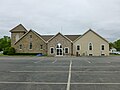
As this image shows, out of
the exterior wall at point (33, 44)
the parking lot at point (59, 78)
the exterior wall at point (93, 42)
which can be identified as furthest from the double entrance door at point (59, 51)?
the parking lot at point (59, 78)

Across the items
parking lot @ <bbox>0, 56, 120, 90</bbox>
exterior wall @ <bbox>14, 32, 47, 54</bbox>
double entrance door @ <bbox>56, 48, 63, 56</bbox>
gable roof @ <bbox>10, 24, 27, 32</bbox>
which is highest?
gable roof @ <bbox>10, 24, 27, 32</bbox>

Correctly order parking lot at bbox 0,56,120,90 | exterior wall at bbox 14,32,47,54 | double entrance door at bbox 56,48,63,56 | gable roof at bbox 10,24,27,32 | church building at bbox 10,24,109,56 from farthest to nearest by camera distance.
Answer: gable roof at bbox 10,24,27,32, exterior wall at bbox 14,32,47,54, double entrance door at bbox 56,48,63,56, church building at bbox 10,24,109,56, parking lot at bbox 0,56,120,90

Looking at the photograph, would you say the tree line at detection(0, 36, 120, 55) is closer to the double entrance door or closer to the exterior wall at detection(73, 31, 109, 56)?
the double entrance door

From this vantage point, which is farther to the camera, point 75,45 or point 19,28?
point 19,28

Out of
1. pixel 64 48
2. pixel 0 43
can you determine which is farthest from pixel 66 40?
pixel 0 43

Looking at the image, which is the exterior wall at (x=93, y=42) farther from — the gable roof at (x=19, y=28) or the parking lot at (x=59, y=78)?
the parking lot at (x=59, y=78)

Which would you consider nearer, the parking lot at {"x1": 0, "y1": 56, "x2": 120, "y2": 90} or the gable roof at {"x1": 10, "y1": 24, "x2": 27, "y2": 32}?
the parking lot at {"x1": 0, "y1": 56, "x2": 120, "y2": 90}

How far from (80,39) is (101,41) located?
18.4ft

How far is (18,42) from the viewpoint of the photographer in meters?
64.1

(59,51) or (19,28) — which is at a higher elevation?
(19,28)

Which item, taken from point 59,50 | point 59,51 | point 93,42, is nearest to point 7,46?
point 59,51

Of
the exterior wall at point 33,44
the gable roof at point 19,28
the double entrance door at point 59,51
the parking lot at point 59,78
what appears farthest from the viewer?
the gable roof at point 19,28

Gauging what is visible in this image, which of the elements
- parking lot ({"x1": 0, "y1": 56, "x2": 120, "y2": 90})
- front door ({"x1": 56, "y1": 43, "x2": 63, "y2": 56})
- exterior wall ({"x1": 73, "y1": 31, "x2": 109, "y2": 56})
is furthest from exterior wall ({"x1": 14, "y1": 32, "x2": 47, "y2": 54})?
parking lot ({"x1": 0, "y1": 56, "x2": 120, "y2": 90})

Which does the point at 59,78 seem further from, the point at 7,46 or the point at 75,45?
the point at 7,46
